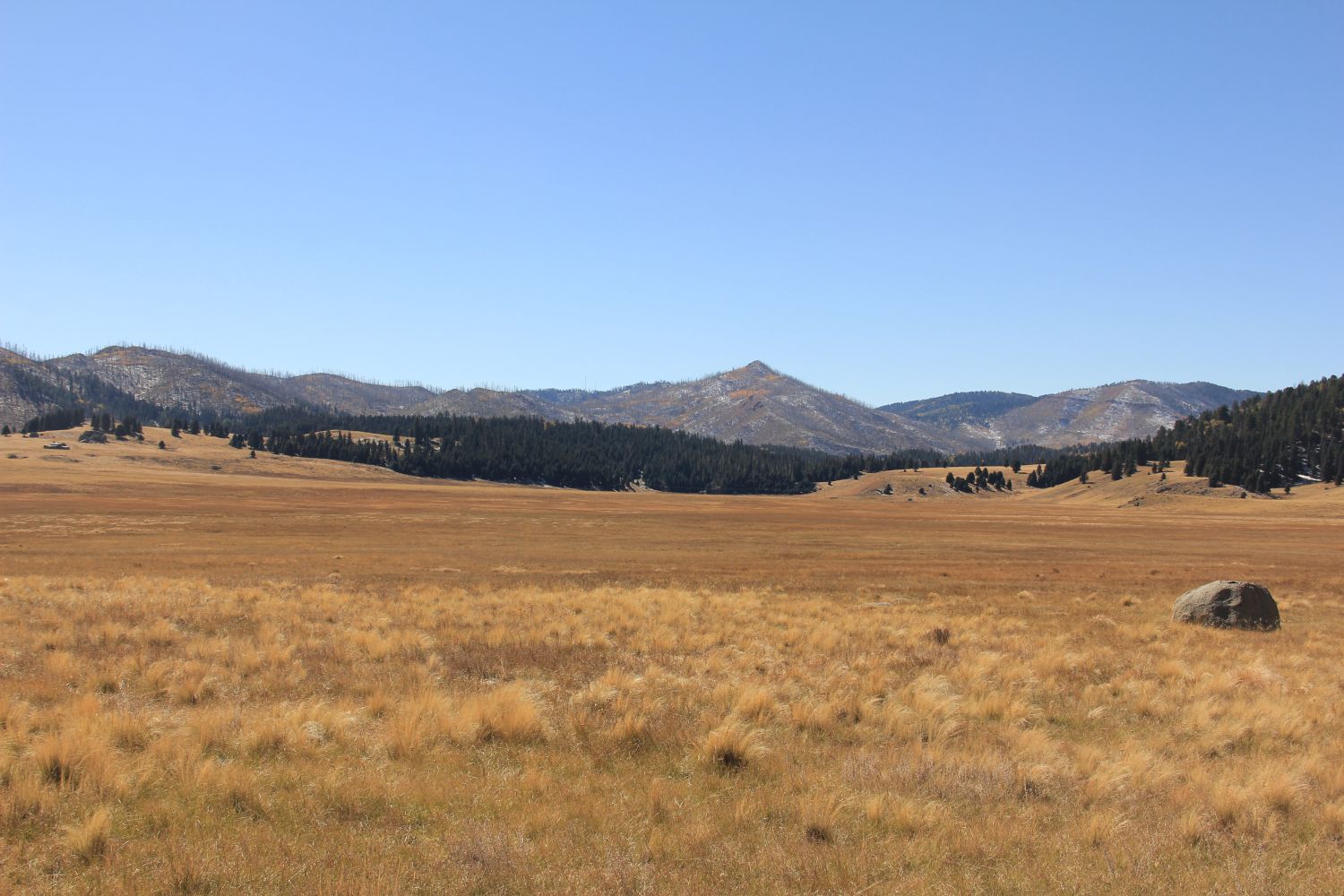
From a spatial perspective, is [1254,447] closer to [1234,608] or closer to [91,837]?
[1234,608]

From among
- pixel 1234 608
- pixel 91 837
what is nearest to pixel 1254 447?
pixel 1234 608

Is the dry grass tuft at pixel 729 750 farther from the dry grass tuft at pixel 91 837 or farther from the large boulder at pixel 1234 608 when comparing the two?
the large boulder at pixel 1234 608

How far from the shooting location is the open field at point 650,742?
5.59m

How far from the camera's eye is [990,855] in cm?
589

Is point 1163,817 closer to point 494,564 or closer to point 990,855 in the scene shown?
point 990,855

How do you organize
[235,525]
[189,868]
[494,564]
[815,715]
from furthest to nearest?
[235,525] < [494,564] < [815,715] < [189,868]

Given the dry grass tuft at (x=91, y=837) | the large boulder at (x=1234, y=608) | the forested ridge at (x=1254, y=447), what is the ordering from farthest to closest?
the forested ridge at (x=1254, y=447) < the large boulder at (x=1234, y=608) < the dry grass tuft at (x=91, y=837)

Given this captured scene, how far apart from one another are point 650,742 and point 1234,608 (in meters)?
18.9

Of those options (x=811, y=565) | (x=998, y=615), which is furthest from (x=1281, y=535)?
(x=998, y=615)

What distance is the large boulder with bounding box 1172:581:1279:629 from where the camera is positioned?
19.3m

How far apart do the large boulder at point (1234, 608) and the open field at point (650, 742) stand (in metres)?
1.20

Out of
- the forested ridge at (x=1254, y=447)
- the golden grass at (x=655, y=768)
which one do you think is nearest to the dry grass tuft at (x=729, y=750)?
the golden grass at (x=655, y=768)

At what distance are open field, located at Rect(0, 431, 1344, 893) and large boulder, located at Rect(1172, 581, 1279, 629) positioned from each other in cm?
120

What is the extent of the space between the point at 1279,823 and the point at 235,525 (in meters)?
65.1
